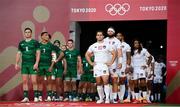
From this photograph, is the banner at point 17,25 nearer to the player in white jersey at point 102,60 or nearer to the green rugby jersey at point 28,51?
the green rugby jersey at point 28,51

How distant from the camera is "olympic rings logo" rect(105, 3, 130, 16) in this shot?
16094 mm

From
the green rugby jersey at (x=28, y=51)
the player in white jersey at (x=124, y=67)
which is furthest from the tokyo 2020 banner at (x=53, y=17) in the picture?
the green rugby jersey at (x=28, y=51)

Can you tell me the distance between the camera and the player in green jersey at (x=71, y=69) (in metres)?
14.4

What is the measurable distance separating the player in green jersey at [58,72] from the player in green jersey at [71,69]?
148mm

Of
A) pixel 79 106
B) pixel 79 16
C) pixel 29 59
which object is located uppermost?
pixel 79 16

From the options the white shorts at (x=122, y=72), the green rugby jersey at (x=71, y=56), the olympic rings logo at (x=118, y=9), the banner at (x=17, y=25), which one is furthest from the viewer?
the banner at (x=17, y=25)

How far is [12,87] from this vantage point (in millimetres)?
16422

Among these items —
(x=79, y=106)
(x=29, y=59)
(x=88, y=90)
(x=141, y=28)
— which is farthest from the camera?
(x=141, y=28)

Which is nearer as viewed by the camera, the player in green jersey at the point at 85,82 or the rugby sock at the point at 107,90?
the rugby sock at the point at 107,90

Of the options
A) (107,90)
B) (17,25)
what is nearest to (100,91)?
(107,90)

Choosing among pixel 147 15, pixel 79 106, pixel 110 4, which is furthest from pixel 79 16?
pixel 79 106

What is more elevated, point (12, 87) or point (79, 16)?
point (79, 16)

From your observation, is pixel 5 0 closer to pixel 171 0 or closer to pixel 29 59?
pixel 29 59

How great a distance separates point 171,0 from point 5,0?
513 centimetres
